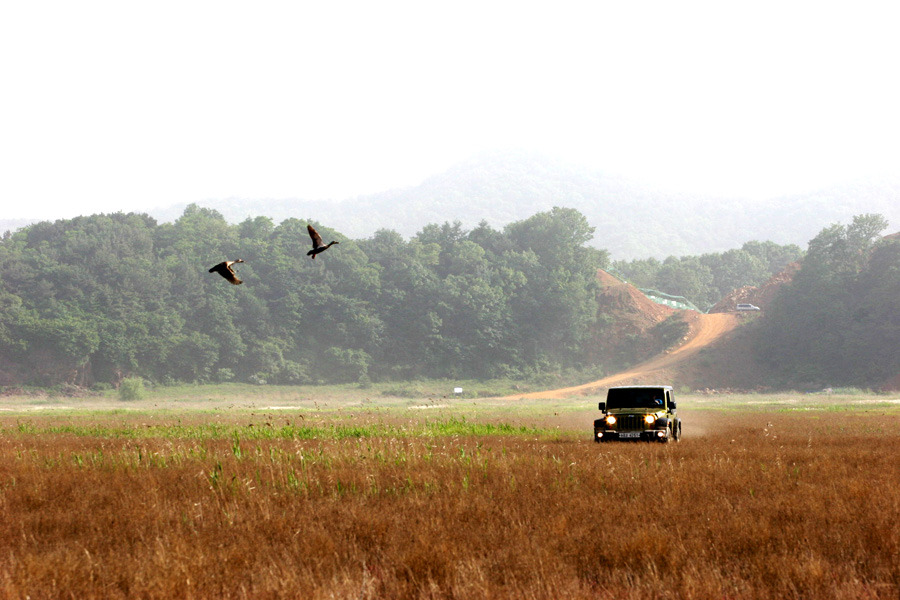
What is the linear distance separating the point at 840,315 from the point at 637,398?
91.2 meters

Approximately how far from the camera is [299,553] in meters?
9.10

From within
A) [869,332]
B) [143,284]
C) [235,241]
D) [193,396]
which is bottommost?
[193,396]

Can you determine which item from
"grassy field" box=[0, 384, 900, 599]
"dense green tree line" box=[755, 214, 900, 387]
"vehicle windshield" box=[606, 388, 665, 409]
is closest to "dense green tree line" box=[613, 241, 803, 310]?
"dense green tree line" box=[755, 214, 900, 387]

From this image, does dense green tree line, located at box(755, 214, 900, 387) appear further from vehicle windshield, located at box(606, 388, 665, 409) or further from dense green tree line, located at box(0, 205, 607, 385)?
vehicle windshield, located at box(606, 388, 665, 409)

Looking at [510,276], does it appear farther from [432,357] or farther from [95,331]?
[95,331]

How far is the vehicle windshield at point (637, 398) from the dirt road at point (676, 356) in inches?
2740

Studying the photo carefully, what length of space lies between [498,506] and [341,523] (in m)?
2.48

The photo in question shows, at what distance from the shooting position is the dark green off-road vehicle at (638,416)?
80.5 feet

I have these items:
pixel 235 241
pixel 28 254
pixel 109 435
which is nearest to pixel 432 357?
pixel 235 241

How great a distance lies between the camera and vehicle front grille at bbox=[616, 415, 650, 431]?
24.7 metres

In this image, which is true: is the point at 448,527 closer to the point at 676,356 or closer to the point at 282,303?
the point at 676,356

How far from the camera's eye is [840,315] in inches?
4144

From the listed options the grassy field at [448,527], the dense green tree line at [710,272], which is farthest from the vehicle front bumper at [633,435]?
the dense green tree line at [710,272]

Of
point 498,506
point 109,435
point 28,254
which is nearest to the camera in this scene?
point 498,506
